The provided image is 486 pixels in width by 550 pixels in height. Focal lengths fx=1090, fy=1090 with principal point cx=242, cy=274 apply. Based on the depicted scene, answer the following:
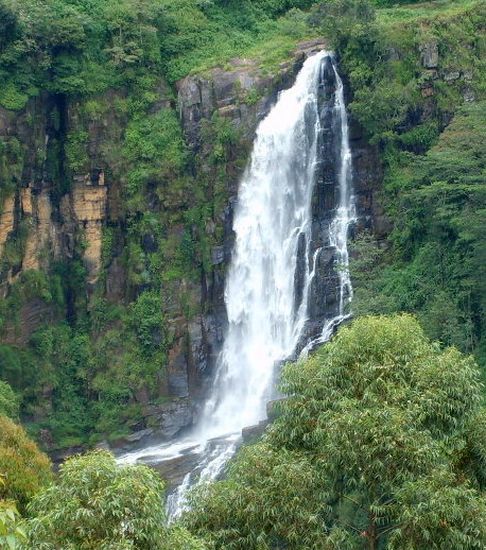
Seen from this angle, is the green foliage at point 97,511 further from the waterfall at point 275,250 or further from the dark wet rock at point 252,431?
the waterfall at point 275,250

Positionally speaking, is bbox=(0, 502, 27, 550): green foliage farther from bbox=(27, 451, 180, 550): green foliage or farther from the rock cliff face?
the rock cliff face

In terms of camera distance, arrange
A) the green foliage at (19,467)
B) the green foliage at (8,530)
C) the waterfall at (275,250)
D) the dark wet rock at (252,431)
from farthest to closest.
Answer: the waterfall at (275,250)
the dark wet rock at (252,431)
the green foliage at (19,467)
the green foliage at (8,530)

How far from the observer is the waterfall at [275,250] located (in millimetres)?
30531

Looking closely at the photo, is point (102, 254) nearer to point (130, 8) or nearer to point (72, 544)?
point (130, 8)

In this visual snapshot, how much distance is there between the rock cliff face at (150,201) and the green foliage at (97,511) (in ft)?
67.2

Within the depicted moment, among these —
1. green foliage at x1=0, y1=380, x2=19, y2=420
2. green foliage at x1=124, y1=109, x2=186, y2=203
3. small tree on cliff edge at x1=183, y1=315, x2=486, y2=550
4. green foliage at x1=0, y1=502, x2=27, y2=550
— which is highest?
green foliage at x1=124, y1=109, x2=186, y2=203

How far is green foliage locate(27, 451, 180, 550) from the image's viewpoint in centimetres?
1036

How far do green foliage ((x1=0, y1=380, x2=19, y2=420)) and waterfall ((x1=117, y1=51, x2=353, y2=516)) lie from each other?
11.9 feet

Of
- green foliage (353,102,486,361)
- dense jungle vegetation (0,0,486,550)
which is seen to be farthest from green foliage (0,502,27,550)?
green foliage (353,102,486,361)

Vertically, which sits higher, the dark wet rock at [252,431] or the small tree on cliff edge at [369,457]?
the small tree on cliff edge at [369,457]

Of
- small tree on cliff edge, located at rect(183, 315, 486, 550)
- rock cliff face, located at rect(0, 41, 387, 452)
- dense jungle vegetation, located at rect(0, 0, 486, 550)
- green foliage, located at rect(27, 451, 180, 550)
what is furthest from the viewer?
rock cliff face, located at rect(0, 41, 387, 452)

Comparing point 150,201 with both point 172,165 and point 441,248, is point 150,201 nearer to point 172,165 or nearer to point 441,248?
point 172,165

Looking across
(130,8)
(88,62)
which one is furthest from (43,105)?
(130,8)

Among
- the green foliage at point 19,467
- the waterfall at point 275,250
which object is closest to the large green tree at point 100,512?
the green foliage at point 19,467
